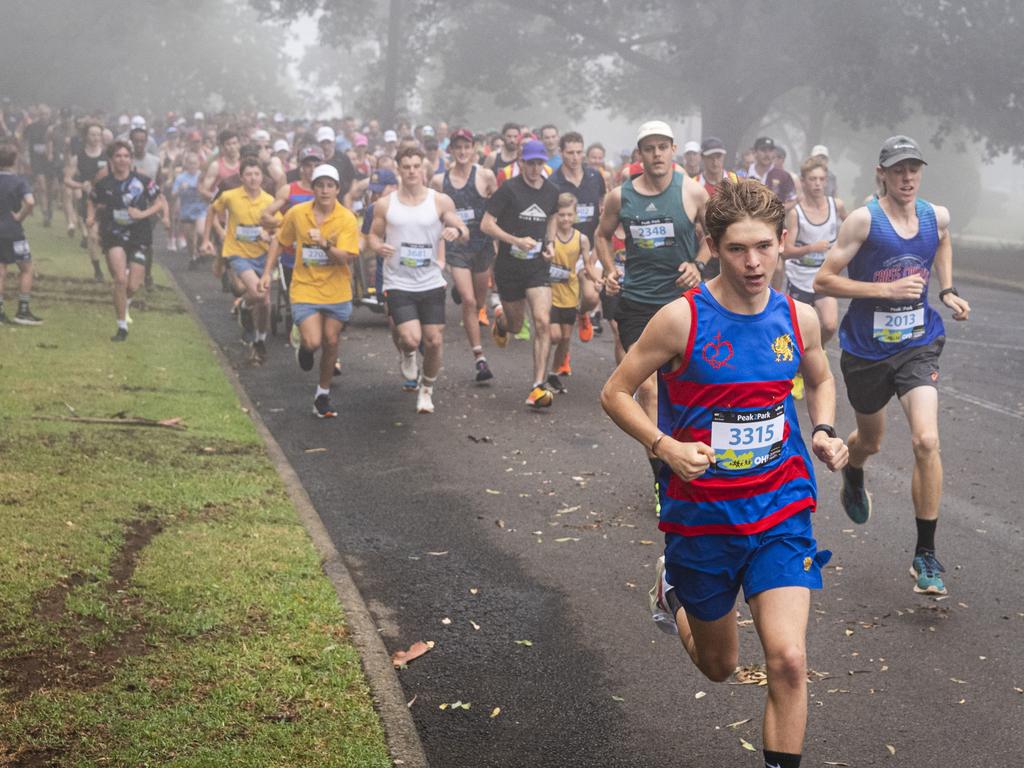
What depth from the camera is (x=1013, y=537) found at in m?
8.13

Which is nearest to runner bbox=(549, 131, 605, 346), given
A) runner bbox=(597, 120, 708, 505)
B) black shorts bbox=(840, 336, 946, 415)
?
runner bbox=(597, 120, 708, 505)

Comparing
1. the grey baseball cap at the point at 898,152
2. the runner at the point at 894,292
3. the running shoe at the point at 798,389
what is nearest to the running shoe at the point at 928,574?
the runner at the point at 894,292

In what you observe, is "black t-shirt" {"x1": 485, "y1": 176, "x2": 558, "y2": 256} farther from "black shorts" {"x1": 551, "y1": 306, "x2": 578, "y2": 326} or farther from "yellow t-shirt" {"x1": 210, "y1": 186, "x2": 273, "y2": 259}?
"yellow t-shirt" {"x1": 210, "y1": 186, "x2": 273, "y2": 259}

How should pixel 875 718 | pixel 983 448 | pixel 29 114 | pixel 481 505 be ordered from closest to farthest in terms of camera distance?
pixel 875 718 → pixel 481 505 → pixel 983 448 → pixel 29 114

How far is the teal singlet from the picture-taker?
898 cm

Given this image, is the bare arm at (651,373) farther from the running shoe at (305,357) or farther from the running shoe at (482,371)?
the running shoe at (482,371)

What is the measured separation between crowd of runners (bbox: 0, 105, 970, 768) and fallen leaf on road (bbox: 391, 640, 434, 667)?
121cm

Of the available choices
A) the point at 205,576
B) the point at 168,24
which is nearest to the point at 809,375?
the point at 205,576

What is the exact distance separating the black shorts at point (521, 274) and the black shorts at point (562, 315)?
35cm

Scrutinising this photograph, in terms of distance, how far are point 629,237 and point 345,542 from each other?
9.17ft

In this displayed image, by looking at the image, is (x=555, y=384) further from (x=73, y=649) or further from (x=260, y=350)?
(x=73, y=649)

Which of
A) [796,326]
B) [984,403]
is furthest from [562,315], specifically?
[796,326]

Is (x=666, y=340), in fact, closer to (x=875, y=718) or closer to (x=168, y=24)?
(x=875, y=718)

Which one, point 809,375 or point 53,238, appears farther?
point 53,238
